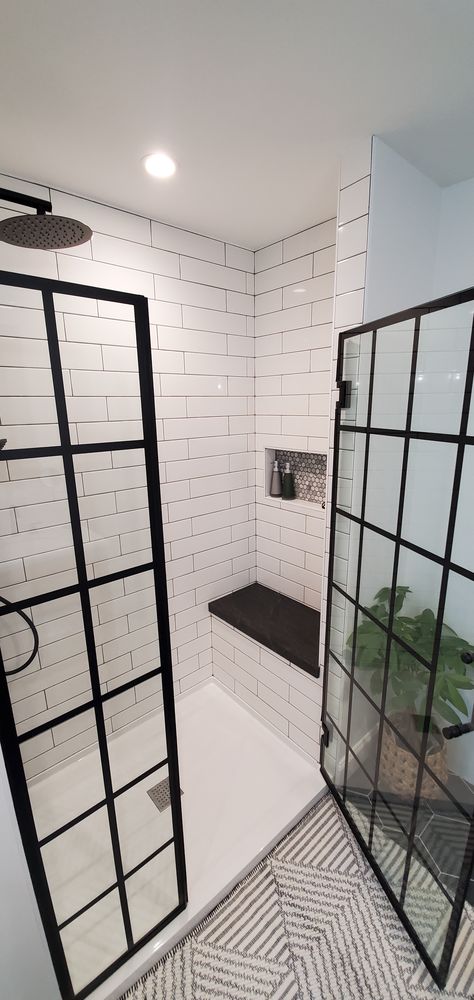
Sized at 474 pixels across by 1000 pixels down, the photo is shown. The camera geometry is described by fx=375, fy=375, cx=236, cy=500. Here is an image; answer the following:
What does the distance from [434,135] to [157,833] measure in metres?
2.18

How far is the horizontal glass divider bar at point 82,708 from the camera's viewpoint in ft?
2.59

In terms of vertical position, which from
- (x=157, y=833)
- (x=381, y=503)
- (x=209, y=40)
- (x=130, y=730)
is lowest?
(x=157, y=833)

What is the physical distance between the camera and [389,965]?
109cm

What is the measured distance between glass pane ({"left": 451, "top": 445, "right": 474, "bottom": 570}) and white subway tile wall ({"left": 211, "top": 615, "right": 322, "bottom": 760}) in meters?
0.93

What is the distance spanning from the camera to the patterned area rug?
1.05 m

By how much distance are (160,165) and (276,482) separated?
55.0 inches

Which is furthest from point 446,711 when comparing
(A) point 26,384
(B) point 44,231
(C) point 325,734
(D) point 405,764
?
(B) point 44,231

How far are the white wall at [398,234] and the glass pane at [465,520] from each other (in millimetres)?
603

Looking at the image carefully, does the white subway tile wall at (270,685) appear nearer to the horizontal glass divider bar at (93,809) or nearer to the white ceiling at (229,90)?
the horizontal glass divider bar at (93,809)

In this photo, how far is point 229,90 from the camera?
912 mm

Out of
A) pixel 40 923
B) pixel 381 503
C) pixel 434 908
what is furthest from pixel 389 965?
pixel 381 503

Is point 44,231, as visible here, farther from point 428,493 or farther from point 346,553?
point 346,553

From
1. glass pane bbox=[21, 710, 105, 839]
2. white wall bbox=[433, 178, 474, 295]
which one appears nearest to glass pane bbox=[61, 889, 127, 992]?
glass pane bbox=[21, 710, 105, 839]

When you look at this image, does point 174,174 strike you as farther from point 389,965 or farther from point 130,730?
point 389,965
